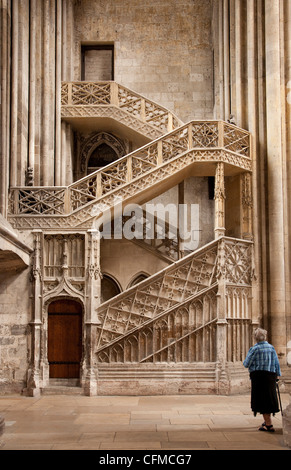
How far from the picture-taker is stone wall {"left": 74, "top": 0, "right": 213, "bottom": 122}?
2091cm

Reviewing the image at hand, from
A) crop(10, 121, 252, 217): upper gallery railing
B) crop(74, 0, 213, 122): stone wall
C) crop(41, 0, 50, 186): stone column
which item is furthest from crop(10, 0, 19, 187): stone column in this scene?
crop(74, 0, 213, 122): stone wall

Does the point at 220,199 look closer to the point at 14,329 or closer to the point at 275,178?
the point at 275,178

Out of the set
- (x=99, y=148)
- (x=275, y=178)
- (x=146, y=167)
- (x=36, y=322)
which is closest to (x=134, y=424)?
(x=36, y=322)

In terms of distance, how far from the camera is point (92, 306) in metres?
14.0

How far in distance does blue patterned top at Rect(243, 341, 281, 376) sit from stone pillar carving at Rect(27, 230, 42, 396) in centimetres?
636

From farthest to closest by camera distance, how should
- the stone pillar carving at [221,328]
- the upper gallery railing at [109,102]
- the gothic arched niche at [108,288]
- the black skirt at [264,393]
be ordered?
the gothic arched niche at [108,288] → the upper gallery railing at [109,102] → the stone pillar carving at [221,328] → the black skirt at [264,393]

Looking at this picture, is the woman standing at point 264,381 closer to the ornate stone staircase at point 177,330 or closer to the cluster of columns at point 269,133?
the ornate stone staircase at point 177,330

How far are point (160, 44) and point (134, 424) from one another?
1520cm

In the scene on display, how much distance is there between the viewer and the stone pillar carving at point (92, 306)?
1378 centimetres

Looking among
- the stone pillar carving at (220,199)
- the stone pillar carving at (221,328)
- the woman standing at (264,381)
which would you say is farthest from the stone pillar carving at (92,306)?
the woman standing at (264,381)

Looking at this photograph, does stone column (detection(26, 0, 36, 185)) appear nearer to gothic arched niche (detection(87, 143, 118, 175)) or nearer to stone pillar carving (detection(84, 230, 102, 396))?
stone pillar carving (detection(84, 230, 102, 396))

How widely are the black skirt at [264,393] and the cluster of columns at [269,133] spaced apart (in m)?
5.53
